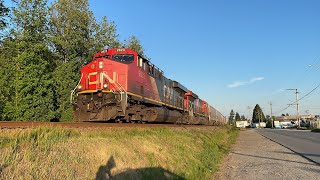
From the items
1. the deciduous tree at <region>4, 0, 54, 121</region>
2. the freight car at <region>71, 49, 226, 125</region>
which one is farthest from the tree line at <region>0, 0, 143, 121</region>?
the freight car at <region>71, 49, 226, 125</region>

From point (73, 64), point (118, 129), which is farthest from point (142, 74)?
point (73, 64)

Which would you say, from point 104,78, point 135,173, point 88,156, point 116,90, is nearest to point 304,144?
point 116,90

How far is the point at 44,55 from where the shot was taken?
29016 mm

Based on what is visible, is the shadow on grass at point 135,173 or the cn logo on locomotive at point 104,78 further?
the cn logo on locomotive at point 104,78

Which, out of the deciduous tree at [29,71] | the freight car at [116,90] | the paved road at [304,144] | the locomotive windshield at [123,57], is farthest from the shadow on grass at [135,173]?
the deciduous tree at [29,71]

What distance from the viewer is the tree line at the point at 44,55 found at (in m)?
23.1

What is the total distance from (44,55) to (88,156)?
24.8 m

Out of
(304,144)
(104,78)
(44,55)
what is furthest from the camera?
(44,55)

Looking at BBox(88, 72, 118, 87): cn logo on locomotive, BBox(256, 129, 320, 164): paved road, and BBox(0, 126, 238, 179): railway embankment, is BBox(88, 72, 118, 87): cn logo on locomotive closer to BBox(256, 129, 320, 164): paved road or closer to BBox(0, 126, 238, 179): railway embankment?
BBox(0, 126, 238, 179): railway embankment

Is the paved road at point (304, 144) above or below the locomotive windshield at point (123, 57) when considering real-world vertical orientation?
below

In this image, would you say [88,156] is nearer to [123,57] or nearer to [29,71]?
[123,57]

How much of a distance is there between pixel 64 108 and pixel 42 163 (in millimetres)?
23581

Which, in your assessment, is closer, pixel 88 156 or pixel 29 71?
pixel 88 156

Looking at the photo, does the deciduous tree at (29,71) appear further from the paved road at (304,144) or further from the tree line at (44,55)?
the paved road at (304,144)
